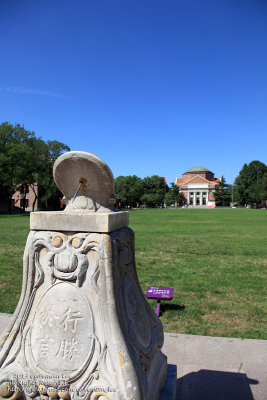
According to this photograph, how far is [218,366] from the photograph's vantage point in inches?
140

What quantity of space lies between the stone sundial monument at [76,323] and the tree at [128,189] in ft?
195

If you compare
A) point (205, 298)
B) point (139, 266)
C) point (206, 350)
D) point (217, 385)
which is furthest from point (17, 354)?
point (139, 266)

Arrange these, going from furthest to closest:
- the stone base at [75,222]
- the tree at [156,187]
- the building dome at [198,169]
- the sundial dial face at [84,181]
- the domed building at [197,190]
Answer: the building dome at [198,169] → the domed building at [197,190] → the tree at [156,187] → the sundial dial face at [84,181] → the stone base at [75,222]

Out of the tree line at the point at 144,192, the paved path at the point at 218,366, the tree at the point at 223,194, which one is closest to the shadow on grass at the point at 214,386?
the paved path at the point at 218,366

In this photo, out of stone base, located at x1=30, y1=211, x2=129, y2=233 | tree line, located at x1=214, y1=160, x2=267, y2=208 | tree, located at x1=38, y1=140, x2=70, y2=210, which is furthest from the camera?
tree line, located at x1=214, y1=160, x2=267, y2=208

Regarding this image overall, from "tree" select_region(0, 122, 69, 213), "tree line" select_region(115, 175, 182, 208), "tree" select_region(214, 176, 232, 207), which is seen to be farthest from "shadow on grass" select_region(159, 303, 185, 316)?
"tree" select_region(214, 176, 232, 207)

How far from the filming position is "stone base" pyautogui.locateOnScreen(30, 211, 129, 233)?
7.04 feet

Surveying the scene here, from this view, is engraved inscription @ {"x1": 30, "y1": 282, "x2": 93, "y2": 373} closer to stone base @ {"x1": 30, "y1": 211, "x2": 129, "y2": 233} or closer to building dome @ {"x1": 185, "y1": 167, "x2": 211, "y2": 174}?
stone base @ {"x1": 30, "y1": 211, "x2": 129, "y2": 233}

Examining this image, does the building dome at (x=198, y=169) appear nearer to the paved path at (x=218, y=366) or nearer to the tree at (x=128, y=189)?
the tree at (x=128, y=189)

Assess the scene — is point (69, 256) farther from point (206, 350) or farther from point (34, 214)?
point (206, 350)

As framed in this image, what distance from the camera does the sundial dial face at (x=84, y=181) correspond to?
241 centimetres

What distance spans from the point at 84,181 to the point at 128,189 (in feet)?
208

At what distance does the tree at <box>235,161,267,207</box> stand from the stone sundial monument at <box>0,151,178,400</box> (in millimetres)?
65351

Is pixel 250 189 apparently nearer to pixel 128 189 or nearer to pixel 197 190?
pixel 128 189
